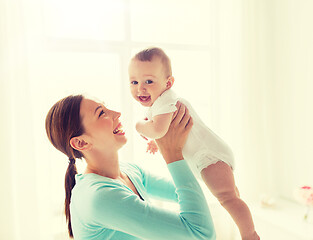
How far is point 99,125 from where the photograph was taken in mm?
1016

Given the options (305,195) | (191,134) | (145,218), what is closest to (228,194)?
(191,134)

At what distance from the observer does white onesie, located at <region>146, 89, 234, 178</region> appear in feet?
3.47

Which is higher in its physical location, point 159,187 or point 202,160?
point 202,160

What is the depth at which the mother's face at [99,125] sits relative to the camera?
3.31 feet

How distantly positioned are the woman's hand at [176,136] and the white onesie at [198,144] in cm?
3

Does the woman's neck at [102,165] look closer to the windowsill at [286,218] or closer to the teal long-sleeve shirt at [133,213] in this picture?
the teal long-sleeve shirt at [133,213]

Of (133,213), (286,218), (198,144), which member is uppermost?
(198,144)

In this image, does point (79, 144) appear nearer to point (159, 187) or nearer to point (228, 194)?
point (159, 187)

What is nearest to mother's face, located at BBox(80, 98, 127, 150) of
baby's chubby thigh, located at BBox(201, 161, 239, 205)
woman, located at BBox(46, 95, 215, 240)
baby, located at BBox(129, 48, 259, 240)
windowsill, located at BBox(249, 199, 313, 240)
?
woman, located at BBox(46, 95, 215, 240)

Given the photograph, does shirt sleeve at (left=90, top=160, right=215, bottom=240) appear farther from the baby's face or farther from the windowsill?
the windowsill

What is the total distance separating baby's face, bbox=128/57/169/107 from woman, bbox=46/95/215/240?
11 centimetres

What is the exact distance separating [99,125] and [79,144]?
99 millimetres

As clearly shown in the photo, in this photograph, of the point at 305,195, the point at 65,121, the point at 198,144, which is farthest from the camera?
the point at 305,195

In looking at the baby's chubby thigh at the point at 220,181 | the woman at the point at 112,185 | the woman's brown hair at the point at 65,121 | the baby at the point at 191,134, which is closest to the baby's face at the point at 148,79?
the baby at the point at 191,134
